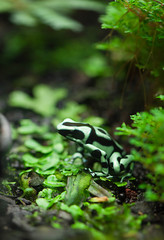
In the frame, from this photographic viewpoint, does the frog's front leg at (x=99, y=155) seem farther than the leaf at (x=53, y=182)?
Yes

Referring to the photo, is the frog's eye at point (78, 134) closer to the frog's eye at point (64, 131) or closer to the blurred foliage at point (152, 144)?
the frog's eye at point (64, 131)

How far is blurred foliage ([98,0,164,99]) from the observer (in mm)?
1903

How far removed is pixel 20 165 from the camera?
2529 mm

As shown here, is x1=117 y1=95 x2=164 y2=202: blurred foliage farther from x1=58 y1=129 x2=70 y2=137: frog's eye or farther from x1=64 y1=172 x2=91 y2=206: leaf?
x1=58 y1=129 x2=70 y2=137: frog's eye

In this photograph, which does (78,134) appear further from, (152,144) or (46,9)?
(46,9)

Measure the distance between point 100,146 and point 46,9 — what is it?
3198 mm

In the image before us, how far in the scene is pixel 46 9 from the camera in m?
4.41

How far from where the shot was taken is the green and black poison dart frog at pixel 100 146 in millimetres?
2168

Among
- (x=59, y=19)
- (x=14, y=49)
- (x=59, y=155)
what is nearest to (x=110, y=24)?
(x=59, y=155)

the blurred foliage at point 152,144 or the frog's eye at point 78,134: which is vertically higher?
the blurred foliage at point 152,144

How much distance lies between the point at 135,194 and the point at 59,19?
3.13 metres

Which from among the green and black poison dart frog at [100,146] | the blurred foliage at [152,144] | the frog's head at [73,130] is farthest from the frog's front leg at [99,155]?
the blurred foliage at [152,144]

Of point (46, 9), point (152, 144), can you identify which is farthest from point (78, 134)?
point (46, 9)

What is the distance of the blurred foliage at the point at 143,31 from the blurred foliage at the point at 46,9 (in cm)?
185
